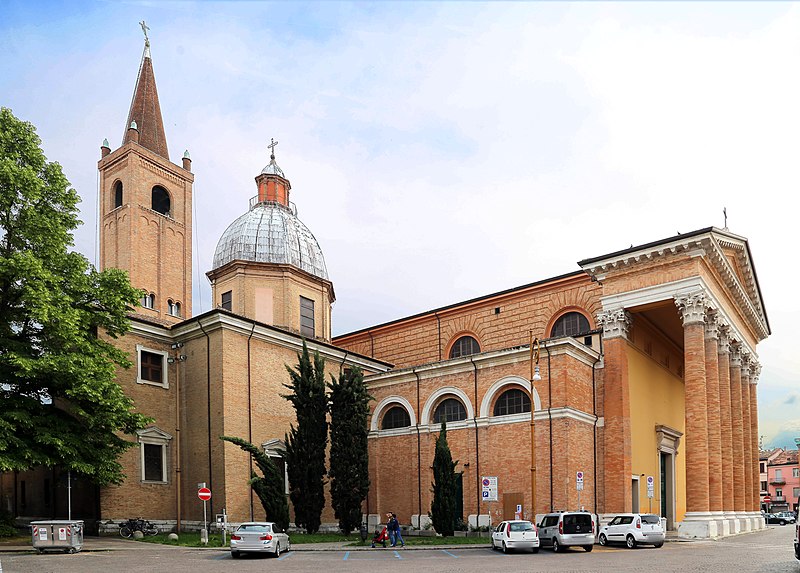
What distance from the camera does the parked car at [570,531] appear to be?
Result: 2369 cm

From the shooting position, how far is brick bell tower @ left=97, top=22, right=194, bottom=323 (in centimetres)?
4056

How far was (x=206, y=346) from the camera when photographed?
106 ft

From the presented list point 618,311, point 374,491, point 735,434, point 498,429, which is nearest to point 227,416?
point 374,491

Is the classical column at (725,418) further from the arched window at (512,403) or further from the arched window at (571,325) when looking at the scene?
the arched window at (512,403)

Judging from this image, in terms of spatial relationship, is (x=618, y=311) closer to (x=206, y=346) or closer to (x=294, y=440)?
(x=294, y=440)

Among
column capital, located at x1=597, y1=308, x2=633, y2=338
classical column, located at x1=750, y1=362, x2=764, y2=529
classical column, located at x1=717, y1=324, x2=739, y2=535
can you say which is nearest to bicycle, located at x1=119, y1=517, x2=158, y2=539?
column capital, located at x1=597, y1=308, x2=633, y2=338

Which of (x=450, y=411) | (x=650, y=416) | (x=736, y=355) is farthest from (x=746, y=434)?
(x=450, y=411)

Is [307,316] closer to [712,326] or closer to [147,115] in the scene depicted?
[147,115]

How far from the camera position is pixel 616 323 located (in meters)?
32.3

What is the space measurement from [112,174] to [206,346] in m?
16.3

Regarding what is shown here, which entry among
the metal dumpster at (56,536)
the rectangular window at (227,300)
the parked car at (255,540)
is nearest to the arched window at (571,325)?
the rectangular window at (227,300)

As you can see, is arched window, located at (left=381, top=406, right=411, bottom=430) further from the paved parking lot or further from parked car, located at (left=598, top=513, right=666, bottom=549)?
parked car, located at (left=598, top=513, right=666, bottom=549)

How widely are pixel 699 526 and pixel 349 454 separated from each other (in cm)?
1475

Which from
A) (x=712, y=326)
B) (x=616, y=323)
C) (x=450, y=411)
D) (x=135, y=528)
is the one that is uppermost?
(x=616, y=323)
